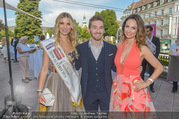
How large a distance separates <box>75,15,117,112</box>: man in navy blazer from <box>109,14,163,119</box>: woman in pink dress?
0.39 ft

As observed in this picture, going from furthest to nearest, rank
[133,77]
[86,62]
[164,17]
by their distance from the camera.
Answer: [164,17], [86,62], [133,77]

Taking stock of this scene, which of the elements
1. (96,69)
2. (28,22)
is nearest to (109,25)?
(28,22)

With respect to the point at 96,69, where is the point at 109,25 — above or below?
above

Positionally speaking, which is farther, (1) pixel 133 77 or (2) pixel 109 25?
(2) pixel 109 25

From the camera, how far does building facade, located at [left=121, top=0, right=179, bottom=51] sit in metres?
37.4

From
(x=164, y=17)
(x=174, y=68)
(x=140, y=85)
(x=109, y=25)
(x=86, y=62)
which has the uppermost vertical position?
(x=164, y=17)

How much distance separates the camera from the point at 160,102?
402 centimetres

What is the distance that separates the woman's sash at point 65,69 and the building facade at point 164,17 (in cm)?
4057

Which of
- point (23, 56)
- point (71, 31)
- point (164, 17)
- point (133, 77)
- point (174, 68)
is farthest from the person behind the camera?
point (164, 17)

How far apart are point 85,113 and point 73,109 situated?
9.0 inches

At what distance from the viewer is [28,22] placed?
114ft

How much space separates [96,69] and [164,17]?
45770 millimetres

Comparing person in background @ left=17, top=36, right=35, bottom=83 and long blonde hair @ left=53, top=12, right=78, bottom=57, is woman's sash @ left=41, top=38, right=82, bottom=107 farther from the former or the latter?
person in background @ left=17, top=36, right=35, bottom=83

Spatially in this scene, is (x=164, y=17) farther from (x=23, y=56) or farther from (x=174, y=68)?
(x=23, y=56)
